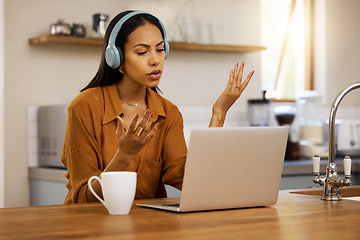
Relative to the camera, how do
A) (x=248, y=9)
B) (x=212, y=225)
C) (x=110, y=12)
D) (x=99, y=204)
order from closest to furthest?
(x=212, y=225)
(x=99, y=204)
(x=110, y=12)
(x=248, y=9)

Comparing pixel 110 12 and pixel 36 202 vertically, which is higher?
pixel 110 12

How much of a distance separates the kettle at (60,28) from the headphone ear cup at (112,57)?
1.86 metres

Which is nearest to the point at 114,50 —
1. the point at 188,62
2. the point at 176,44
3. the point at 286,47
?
the point at 176,44

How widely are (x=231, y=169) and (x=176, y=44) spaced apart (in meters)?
2.78

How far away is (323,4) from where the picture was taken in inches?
201

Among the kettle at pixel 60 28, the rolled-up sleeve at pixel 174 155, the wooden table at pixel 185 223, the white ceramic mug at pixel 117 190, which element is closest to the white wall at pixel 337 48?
the kettle at pixel 60 28

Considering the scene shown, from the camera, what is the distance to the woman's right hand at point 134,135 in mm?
1643

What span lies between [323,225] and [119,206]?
1.63 feet

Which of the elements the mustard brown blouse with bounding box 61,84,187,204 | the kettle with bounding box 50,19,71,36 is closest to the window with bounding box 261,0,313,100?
the kettle with bounding box 50,19,71,36

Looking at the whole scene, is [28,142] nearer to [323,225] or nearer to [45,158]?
[45,158]

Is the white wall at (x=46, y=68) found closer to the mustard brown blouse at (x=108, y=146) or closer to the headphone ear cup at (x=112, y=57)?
the mustard brown blouse at (x=108, y=146)

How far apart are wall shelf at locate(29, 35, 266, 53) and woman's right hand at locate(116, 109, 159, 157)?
224cm

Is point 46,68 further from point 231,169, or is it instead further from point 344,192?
point 231,169

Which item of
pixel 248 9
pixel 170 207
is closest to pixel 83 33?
pixel 248 9
